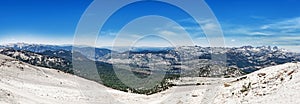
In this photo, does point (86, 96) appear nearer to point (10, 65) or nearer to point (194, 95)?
point (194, 95)

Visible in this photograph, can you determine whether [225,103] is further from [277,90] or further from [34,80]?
[34,80]

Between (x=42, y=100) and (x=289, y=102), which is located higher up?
(x=289, y=102)

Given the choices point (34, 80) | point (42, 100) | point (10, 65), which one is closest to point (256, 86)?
point (42, 100)

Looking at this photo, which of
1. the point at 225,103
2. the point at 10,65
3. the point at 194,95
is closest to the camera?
the point at 225,103

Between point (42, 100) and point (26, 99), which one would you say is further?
point (42, 100)

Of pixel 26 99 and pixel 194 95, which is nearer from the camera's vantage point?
pixel 26 99

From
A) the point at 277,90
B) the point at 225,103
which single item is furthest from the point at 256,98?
the point at 225,103

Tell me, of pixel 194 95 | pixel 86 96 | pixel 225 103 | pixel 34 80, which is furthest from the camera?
pixel 34 80

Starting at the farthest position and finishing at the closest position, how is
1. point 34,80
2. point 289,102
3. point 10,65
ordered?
point 10,65
point 34,80
point 289,102

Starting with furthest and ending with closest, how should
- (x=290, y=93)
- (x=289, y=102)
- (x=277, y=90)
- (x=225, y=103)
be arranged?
Answer: (x=225, y=103), (x=277, y=90), (x=290, y=93), (x=289, y=102)
